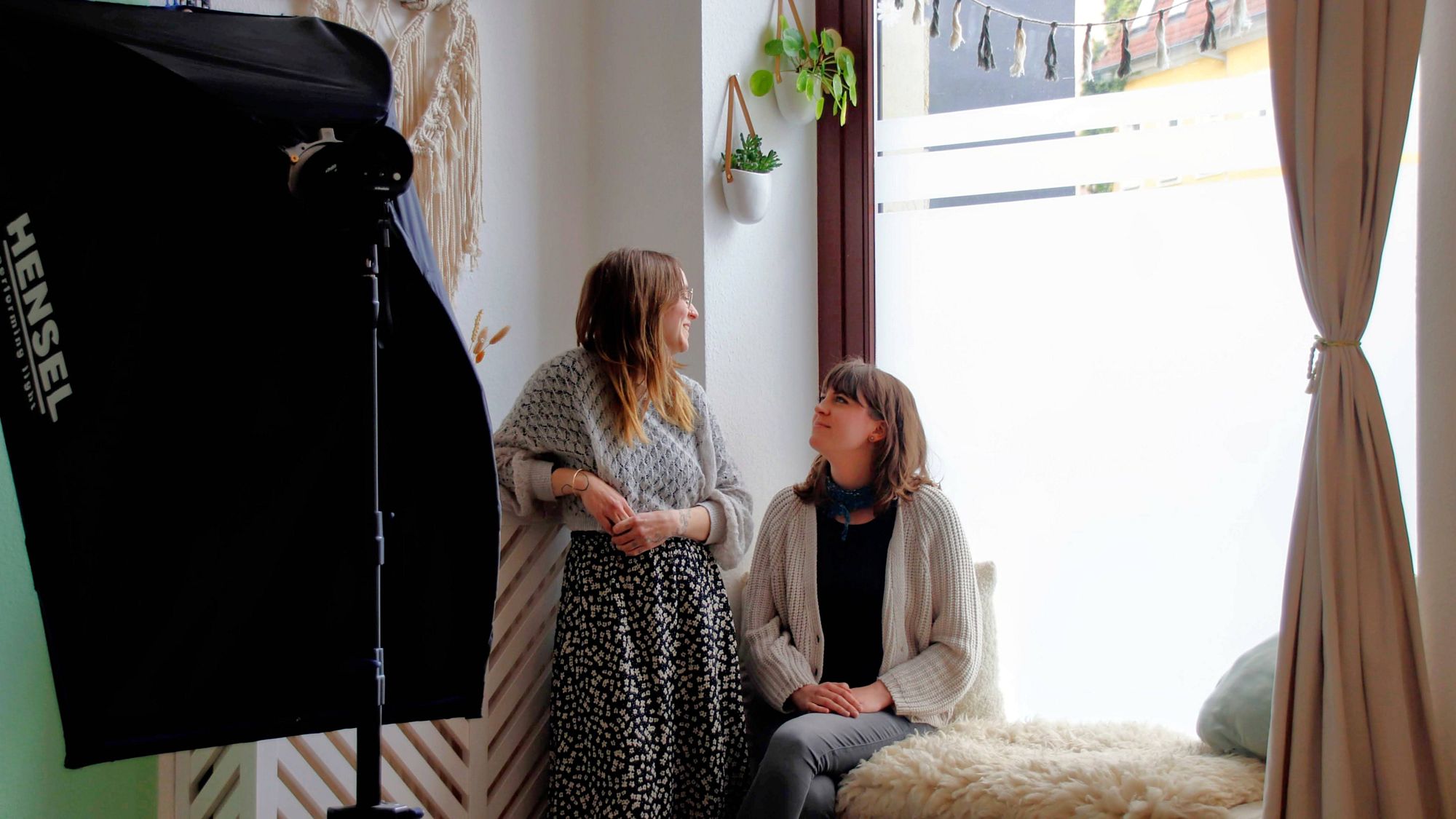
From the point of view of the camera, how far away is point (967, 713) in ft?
7.18

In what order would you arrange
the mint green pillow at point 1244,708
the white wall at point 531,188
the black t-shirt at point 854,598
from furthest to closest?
the white wall at point 531,188, the black t-shirt at point 854,598, the mint green pillow at point 1244,708

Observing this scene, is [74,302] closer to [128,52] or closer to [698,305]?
[128,52]

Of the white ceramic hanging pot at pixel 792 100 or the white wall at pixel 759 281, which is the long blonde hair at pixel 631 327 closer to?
the white wall at pixel 759 281

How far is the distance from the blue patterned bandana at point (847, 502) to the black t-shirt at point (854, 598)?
0.06 ft

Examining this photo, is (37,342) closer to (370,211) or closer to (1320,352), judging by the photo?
(370,211)

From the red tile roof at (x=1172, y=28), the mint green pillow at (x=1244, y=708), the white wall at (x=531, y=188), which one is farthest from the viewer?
the white wall at (x=531, y=188)

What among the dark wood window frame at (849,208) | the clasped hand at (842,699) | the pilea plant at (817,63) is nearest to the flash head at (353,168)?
the clasped hand at (842,699)

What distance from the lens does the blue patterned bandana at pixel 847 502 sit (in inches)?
88.2

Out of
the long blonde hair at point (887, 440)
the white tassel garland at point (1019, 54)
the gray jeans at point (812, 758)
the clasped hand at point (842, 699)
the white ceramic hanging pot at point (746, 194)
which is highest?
the white tassel garland at point (1019, 54)

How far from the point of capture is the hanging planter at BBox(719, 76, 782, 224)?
2496mm

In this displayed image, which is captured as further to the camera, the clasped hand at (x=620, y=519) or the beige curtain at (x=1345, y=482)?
the clasped hand at (x=620, y=519)

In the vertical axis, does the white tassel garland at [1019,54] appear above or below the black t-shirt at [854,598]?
above

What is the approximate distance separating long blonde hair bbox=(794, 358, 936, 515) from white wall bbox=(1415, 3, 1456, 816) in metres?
0.89

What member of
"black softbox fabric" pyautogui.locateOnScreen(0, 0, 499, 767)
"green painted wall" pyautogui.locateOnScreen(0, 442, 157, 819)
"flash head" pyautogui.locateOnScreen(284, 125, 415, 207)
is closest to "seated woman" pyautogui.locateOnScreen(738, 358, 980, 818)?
"black softbox fabric" pyautogui.locateOnScreen(0, 0, 499, 767)
